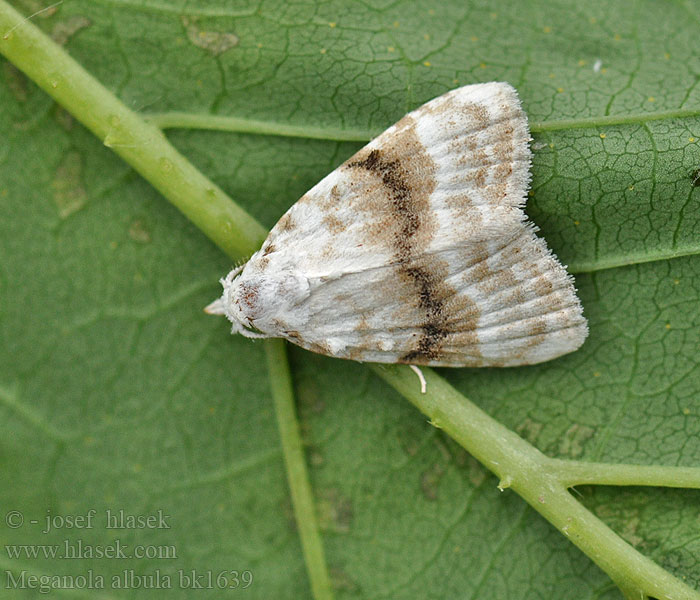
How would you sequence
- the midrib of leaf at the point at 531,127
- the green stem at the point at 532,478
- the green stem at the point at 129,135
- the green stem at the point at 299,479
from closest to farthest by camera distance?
1. the green stem at the point at 532,478
2. the midrib of leaf at the point at 531,127
3. the green stem at the point at 129,135
4. the green stem at the point at 299,479

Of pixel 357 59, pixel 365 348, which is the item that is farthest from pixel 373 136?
pixel 365 348

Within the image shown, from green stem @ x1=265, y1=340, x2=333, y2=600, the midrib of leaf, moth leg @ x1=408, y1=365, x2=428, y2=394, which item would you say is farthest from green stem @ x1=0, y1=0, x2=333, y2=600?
moth leg @ x1=408, y1=365, x2=428, y2=394

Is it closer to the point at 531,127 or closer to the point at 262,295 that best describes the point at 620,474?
the point at 531,127

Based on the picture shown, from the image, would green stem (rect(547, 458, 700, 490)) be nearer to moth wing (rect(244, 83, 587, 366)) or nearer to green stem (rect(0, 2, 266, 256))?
moth wing (rect(244, 83, 587, 366))

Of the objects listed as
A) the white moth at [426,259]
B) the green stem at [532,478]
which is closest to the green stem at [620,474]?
the green stem at [532,478]

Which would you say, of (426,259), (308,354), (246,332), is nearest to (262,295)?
(246,332)

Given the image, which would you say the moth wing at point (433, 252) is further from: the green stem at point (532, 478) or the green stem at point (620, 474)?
the green stem at point (620, 474)
